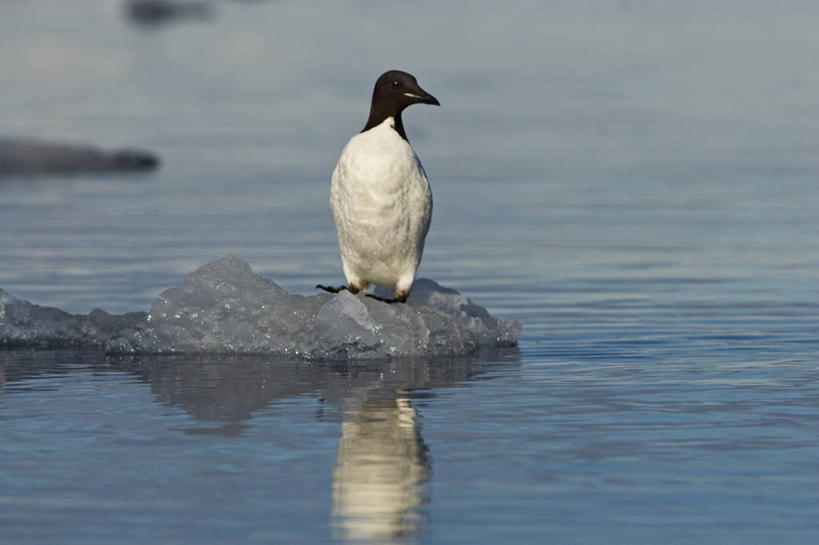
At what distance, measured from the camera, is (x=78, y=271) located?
19.1 m

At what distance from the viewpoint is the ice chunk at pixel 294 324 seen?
13.6 m

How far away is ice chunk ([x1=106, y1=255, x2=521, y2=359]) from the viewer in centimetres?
1357

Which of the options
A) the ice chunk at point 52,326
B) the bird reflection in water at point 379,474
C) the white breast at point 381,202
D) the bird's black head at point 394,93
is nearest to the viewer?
the bird reflection in water at point 379,474

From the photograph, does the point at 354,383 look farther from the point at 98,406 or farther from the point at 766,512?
the point at 766,512

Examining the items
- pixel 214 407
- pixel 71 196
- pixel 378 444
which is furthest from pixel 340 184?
pixel 71 196

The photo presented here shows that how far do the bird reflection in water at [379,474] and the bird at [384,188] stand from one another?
9.12 feet

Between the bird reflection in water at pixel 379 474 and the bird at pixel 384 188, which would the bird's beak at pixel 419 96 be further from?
the bird reflection in water at pixel 379 474

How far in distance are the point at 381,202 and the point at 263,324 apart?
1385 millimetres

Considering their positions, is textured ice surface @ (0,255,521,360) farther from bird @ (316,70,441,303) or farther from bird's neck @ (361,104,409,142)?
bird's neck @ (361,104,409,142)

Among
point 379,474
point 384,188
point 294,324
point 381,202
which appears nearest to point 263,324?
point 294,324

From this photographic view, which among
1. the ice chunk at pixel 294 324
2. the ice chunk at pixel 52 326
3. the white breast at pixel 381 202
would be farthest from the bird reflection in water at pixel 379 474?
the ice chunk at pixel 52 326

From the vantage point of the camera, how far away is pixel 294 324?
45.6ft

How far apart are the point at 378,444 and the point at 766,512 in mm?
2458

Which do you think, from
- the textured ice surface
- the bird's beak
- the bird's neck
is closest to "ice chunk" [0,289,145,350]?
the textured ice surface
